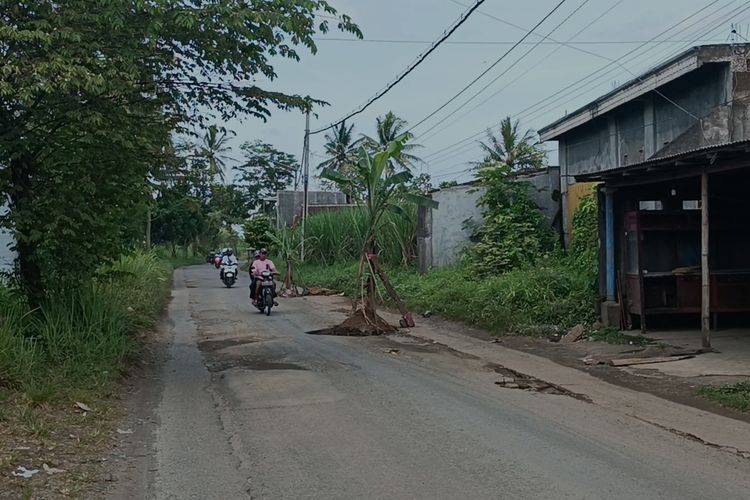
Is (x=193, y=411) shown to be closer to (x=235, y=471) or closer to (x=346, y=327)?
(x=235, y=471)

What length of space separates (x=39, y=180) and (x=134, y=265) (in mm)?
11840

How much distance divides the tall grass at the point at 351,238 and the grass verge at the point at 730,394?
1613cm

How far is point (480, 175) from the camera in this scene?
21297 mm

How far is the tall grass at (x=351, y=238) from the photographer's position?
25.2 metres

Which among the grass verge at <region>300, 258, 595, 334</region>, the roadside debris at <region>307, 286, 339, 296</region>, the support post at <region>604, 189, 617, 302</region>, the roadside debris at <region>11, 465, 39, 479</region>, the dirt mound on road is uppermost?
the support post at <region>604, 189, 617, 302</region>

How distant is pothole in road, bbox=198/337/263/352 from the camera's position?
1250 centimetres

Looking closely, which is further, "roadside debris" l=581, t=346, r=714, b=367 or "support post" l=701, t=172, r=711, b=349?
"support post" l=701, t=172, r=711, b=349

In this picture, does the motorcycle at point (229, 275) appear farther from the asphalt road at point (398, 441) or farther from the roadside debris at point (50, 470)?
the roadside debris at point (50, 470)

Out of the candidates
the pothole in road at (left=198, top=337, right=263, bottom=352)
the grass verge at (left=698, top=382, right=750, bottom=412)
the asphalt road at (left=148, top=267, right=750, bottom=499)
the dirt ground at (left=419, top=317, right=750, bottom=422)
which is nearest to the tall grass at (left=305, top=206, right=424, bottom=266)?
the dirt ground at (left=419, top=317, right=750, bottom=422)

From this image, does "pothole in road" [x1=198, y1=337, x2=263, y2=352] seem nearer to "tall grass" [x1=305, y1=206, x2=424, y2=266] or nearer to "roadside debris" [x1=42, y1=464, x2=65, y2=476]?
"roadside debris" [x1=42, y1=464, x2=65, y2=476]

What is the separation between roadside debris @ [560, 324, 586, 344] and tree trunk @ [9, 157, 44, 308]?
835 centimetres

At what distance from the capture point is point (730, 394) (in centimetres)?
825

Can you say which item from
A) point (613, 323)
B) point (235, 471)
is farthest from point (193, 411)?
point (613, 323)

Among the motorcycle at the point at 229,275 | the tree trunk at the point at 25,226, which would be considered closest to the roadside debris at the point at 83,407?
the tree trunk at the point at 25,226
